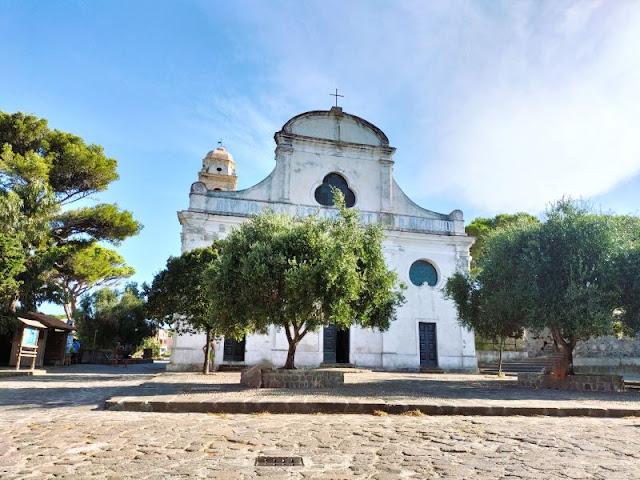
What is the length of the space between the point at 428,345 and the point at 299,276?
47.9 ft

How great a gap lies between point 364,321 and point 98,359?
2924 cm

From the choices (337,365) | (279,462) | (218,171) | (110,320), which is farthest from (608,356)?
(110,320)

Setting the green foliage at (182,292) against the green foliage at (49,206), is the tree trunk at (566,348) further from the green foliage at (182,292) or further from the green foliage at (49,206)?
the green foliage at (49,206)

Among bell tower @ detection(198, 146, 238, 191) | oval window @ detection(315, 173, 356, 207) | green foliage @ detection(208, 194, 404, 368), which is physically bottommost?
green foliage @ detection(208, 194, 404, 368)

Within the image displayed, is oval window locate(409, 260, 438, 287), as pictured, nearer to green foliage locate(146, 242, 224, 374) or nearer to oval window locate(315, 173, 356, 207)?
oval window locate(315, 173, 356, 207)

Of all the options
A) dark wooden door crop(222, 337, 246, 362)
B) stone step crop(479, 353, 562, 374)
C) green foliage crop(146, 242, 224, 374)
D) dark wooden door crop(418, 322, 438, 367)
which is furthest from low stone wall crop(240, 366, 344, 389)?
stone step crop(479, 353, 562, 374)

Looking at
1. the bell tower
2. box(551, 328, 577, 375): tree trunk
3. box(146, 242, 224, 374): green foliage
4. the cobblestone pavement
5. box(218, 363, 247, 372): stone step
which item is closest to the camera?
the cobblestone pavement

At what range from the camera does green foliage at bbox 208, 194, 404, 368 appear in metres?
10.8

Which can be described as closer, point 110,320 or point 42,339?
point 42,339

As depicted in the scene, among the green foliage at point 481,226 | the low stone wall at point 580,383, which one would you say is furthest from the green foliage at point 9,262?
the green foliage at point 481,226

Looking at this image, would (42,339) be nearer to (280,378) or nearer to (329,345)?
(329,345)

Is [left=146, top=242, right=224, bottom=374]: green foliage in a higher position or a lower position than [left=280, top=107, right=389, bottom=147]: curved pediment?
lower

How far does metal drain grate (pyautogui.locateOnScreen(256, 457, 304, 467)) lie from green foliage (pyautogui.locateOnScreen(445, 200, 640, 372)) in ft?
34.4

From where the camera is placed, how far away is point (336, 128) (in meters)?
24.5
